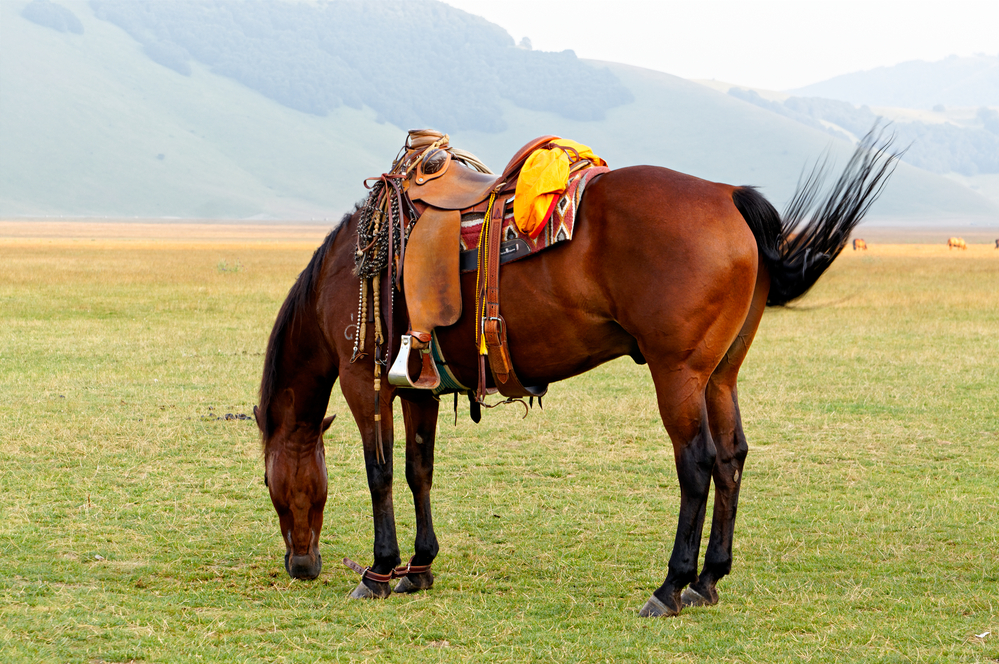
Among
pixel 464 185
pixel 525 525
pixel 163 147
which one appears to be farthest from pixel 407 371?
pixel 163 147

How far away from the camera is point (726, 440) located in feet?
16.4

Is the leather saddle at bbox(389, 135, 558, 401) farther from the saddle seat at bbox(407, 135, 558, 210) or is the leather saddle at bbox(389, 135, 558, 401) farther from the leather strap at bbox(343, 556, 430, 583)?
the leather strap at bbox(343, 556, 430, 583)

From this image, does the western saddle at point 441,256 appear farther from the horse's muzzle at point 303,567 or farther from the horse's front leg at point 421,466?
the horse's muzzle at point 303,567

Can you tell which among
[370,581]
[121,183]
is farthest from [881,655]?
[121,183]

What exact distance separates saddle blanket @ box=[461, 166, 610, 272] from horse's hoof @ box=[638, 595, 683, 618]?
5.82 feet

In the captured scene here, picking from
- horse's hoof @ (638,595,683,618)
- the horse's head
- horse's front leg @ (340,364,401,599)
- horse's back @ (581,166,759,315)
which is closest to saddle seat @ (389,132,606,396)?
horse's front leg @ (340,364,401,599)

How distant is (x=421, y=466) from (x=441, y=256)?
1.17m

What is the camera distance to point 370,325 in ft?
16.7

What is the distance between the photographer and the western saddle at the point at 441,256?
4.81m

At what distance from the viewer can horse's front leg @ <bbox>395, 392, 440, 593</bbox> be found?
16.8ft

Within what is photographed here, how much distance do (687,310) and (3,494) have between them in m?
4.97

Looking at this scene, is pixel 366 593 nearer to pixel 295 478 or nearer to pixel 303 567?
pixel 303 567

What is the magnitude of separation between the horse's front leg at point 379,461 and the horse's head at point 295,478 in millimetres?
374

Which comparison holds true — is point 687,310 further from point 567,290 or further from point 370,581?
point 370,581
